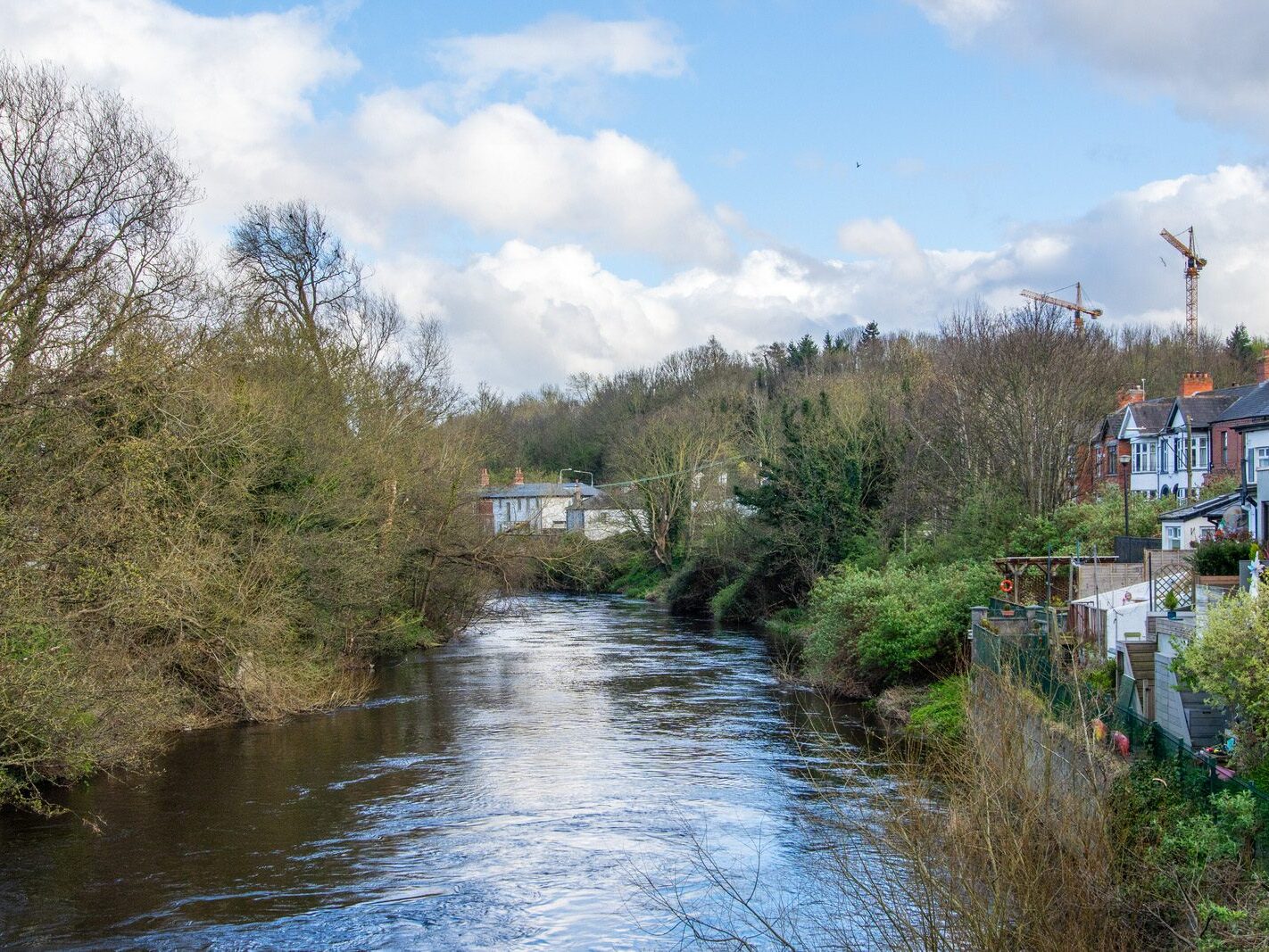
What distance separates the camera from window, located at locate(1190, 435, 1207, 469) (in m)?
49.3

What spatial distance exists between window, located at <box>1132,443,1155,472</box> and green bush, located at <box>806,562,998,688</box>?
27.1 m

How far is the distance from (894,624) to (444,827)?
49.5ft

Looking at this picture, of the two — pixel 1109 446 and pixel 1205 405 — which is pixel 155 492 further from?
pixel 1109 446

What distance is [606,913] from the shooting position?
1427 cm

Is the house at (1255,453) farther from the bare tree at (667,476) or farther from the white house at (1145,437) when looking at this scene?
the bare tree at (667,476)

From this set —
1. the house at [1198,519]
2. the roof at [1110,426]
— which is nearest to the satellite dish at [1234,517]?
the house at [1198,519]

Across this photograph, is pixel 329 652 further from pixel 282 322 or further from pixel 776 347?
pixel 776 347

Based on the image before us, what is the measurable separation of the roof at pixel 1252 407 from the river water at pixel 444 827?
591 inches

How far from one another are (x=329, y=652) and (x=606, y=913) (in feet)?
61.1

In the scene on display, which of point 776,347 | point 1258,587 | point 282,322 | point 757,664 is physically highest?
point 776,347

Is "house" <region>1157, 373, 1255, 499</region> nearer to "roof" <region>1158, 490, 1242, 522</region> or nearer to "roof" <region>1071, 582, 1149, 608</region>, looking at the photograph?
"roof" <region>1158, 490, 1242, 522</region>

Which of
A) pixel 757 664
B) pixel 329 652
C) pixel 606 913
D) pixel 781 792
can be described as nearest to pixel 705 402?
pixel 757 664

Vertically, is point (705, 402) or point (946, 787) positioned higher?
point (705, 402)

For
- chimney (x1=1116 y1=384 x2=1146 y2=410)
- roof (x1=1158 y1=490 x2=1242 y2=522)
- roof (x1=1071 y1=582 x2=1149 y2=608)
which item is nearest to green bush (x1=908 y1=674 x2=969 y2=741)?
roof (x1=1071 y1=582 x2=1149 y2=608)
